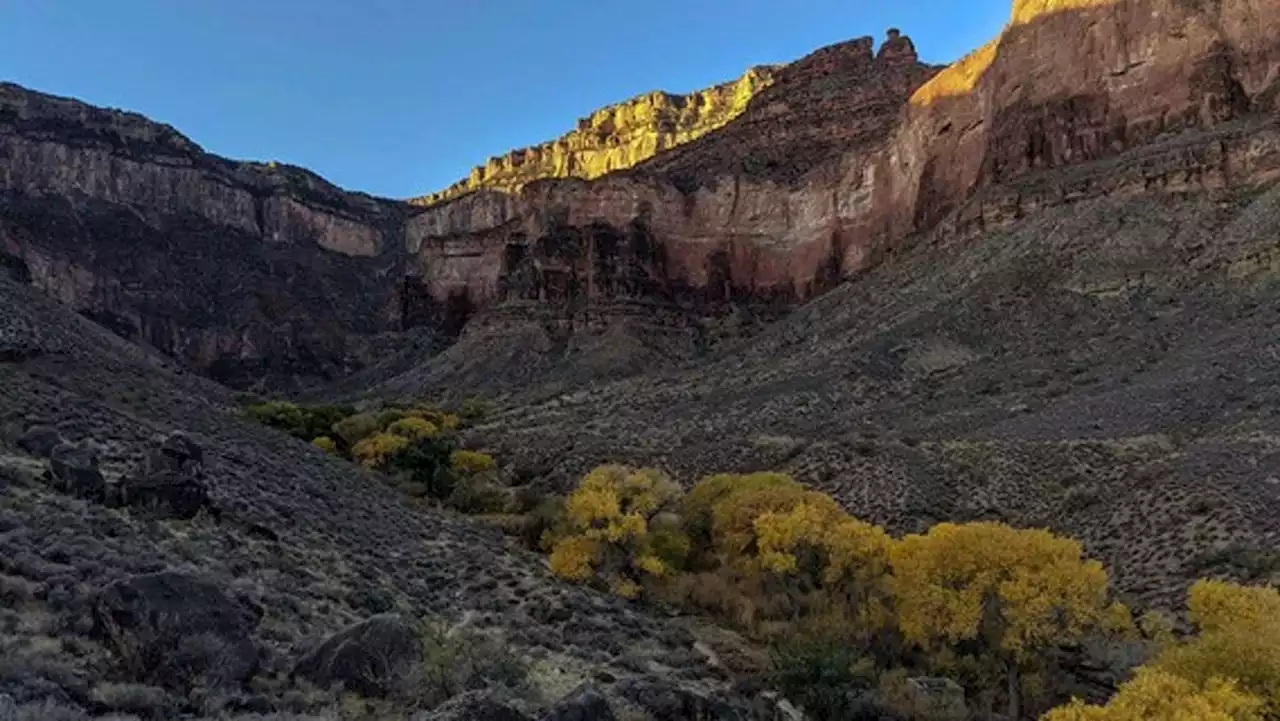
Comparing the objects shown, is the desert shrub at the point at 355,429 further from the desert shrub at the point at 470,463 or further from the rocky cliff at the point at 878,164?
the rocky cliff at the point at 878,164

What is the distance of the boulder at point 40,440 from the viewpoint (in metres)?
22.7

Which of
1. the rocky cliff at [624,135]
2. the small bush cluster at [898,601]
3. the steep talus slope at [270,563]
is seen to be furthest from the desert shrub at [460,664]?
the rocky cliff at [624,135]

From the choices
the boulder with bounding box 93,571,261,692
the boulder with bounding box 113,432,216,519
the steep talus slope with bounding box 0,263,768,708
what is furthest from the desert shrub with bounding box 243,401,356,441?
the boulder with bounding box 93,571,261,692

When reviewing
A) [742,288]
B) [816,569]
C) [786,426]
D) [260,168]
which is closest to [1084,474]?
[816,569]

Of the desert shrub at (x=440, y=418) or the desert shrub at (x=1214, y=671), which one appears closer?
the desert shrub at (x=1214, y=671)

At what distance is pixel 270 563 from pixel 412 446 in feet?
110

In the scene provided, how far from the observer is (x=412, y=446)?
5225 centimetres

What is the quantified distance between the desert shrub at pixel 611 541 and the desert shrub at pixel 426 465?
13.0 meters

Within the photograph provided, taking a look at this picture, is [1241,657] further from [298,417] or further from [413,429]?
[298,417]

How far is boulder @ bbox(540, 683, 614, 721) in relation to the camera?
11516mm

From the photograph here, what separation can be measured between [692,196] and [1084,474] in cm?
7765

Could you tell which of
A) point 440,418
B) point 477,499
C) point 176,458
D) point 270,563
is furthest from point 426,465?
point 270,563

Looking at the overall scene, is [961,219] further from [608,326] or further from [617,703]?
[617,703]

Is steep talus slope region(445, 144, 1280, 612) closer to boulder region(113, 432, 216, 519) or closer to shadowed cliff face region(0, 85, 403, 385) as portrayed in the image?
boulder region(113, 432, 216, 519)
